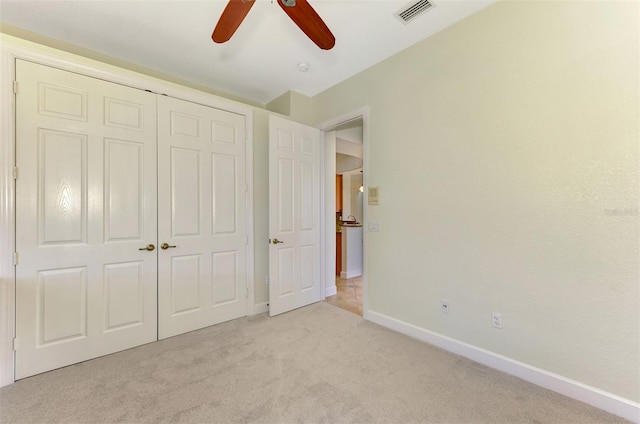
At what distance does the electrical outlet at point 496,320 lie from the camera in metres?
1.99

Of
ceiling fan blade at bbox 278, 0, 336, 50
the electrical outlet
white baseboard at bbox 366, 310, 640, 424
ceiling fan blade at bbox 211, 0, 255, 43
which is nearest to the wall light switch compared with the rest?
white baseboard at bbox 366, 310, 640, 424

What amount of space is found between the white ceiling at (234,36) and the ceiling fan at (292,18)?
512 mm

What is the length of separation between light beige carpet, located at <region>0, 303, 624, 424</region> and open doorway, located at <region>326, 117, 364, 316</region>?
1.12m

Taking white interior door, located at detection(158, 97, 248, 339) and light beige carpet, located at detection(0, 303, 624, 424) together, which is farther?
white interior door, located at detection(158, 97, 248, 339)

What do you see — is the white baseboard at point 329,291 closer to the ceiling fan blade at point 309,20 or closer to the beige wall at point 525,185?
the beige wall at point 525,185

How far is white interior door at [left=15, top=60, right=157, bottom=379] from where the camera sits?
1948 mm

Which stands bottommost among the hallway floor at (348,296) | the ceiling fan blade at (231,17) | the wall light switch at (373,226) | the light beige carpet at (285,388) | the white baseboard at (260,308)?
the hallway floor at (348,296)

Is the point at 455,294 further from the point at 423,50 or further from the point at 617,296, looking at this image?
the point at 423,50

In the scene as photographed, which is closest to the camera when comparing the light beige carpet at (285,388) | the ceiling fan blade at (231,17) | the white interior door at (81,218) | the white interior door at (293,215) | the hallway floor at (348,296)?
the ceiling fan blade at (231,17)

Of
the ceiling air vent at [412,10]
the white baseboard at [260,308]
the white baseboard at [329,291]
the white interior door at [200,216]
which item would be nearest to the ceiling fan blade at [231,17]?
the white interior door at [200,216]

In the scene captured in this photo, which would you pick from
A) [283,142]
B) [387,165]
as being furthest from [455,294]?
[283,142]

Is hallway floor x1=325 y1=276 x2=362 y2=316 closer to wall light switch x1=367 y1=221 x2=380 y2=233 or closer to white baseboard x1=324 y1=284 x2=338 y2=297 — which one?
white baseboard x1=324 y1=284 x2=338 y2=297

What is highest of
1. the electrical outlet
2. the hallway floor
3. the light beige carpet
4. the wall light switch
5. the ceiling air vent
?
the ceiling air vent

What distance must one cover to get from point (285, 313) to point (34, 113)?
288 centimetres
